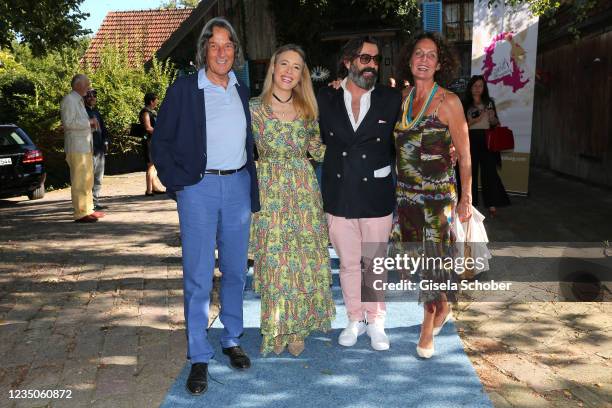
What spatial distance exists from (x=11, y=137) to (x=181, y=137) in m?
10.1

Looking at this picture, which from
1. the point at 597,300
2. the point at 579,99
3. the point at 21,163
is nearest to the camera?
the point at 597,300

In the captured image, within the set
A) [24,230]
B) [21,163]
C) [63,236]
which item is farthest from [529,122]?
[21,163]

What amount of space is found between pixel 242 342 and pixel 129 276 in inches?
97.3

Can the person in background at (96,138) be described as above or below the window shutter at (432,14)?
below

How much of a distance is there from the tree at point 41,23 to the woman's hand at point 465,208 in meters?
7.46

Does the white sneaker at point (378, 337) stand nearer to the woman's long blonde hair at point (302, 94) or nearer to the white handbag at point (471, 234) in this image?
the white handbag at point (471, 234)

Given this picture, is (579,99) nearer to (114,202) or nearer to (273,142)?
(114,202)

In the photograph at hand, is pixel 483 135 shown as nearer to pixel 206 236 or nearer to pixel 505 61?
pixel 505 61

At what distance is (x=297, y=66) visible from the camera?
12.8 ft

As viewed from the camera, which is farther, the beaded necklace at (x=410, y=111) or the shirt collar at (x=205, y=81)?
the beaded necklace at (x=410, y=111)

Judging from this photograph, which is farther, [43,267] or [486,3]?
[486,3]

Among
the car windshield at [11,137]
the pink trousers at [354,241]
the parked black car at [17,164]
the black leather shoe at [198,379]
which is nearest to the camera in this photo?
the black leather shoe at [198,379]

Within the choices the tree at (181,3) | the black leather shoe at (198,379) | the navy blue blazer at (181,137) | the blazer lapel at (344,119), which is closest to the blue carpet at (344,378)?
the black leather shoe at (198,379)

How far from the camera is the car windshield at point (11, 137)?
471 inches
